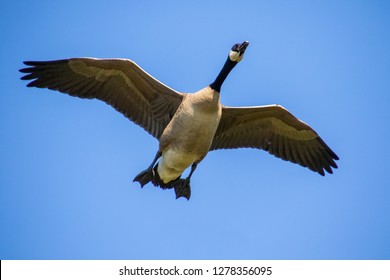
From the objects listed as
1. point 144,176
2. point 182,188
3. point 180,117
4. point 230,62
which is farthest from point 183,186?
point 230,62

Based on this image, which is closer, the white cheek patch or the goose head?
the goose head

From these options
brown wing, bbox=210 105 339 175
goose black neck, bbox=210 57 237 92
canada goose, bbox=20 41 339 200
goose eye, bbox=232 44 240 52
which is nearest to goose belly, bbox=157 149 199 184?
canada goose, bbox=20 41 339 200

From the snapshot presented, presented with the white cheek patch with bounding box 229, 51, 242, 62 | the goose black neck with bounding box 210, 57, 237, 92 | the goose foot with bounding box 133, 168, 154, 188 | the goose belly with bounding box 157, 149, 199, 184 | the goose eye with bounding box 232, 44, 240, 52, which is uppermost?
the goose eye with bounding box 232, 44, 240, 52

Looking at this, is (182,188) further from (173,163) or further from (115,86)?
(115,86)

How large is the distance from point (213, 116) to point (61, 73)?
354 cm

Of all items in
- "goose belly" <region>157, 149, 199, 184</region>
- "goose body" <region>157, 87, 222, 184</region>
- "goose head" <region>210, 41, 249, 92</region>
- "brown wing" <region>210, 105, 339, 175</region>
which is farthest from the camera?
"brown wing" <region>210, 105, 339, 175</region>

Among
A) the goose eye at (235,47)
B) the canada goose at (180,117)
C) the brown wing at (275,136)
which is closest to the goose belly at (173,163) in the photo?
the canada goose at (180,117)

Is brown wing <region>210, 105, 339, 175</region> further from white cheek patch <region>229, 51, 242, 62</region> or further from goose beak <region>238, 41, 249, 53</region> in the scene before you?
goose beak <region>238, 41, 249, 53</region>

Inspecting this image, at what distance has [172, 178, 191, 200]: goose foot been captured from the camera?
14.1 meters

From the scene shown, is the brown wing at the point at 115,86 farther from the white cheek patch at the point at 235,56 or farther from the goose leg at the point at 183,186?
the white cheek patch at the point at 235,56

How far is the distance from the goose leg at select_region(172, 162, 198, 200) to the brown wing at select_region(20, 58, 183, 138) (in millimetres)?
1103

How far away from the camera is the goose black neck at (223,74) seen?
13.3m

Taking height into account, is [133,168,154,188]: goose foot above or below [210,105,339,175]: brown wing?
below
